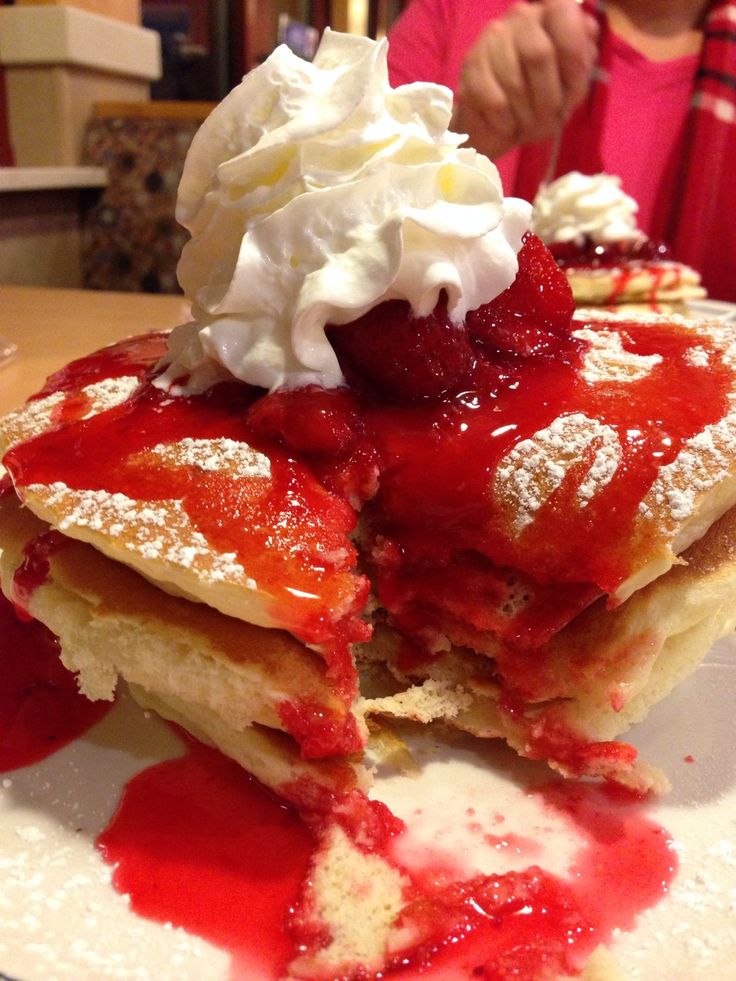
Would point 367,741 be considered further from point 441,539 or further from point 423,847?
point 441,539

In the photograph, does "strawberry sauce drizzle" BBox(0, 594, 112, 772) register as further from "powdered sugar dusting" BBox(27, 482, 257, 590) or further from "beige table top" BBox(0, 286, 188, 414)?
"beige table top" BBox(0, 286, 188, 414)

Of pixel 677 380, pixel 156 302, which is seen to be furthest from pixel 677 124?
pixel 677 380

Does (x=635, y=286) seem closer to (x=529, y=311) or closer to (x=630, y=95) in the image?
(x=630, y=95)

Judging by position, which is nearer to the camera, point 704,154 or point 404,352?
point 404,352

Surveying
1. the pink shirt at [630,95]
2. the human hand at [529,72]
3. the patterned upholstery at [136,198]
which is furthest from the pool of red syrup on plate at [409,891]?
the patterned upholstery at [136,198]

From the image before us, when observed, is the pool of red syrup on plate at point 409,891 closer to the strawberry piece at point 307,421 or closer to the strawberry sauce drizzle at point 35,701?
the strawberry sauce drizzle at point 35,701

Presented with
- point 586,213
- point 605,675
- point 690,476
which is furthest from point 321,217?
point 586,213
